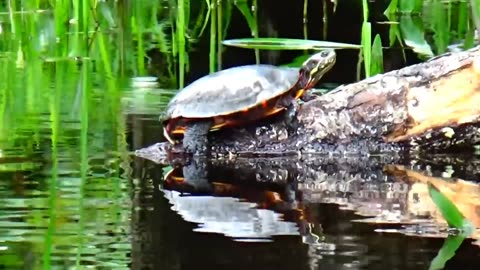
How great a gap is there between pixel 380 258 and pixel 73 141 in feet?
5.36

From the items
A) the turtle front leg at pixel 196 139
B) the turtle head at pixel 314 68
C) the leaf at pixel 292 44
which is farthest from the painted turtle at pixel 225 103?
the leaf at pixel 292 44

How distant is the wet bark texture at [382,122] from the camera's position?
3.43m

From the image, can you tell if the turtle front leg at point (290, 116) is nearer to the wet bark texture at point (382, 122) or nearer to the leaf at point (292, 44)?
the wet bark texture at point (382, 122)

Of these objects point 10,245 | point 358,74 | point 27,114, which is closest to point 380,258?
point 10,245

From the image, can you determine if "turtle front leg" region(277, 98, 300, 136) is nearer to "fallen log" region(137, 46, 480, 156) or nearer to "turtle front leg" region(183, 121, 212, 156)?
"fallen log" region(137, 46, 480, 156)

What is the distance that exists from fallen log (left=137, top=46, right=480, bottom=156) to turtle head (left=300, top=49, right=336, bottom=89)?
183 mm

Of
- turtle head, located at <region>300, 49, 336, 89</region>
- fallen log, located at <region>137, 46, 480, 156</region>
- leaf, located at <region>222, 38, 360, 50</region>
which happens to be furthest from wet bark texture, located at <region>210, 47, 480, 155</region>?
leaf, located at <region>222, 38, 360, 50</region>

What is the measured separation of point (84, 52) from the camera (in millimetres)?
5691

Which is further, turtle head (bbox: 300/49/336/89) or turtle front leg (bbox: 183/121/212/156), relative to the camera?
turtle head (bbox: 300/49/336/89)

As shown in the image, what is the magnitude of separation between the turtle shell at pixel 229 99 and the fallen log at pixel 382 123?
75 millimetres

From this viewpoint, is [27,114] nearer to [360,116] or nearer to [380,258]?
[360,116]

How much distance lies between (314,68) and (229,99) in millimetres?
394

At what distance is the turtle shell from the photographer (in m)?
3.46

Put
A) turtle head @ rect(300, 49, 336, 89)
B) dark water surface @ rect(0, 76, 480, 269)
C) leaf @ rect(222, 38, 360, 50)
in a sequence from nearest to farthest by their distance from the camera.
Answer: dark water surface @ rect(0, 76, 480, 269) → turtle head @ rect(300, 49, 336, 89) → leaf @ rect(222, 38, 360, 50)
